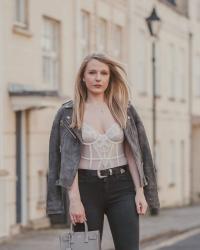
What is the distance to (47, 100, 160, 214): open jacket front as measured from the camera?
609 cm

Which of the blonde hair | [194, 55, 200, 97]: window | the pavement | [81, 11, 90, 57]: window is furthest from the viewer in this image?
[194, 55, 200, 97]: window

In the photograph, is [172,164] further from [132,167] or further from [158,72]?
[132,167]

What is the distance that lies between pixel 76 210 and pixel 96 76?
82cm

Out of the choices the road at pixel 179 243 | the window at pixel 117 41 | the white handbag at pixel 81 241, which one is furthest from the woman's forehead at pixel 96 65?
the window at pixel 117 41

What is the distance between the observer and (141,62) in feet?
91.9

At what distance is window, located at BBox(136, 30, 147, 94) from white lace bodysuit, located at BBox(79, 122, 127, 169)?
2120 cm

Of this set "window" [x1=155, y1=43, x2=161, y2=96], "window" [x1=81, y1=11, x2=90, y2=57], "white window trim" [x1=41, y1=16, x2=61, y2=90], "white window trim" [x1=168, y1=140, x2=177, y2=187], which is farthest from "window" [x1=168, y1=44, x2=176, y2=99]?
"white window trim" [x1=41, y1=16, x2=61, y2=90]

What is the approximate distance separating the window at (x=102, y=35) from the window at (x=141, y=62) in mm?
3258

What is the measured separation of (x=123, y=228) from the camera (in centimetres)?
615

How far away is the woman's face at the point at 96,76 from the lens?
20.5 feet

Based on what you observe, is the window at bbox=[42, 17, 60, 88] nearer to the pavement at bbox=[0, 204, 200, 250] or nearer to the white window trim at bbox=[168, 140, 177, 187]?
the pavement at bbox=[0, 204, 200, 250]

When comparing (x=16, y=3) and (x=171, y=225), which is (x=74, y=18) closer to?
(x=16, y=3)

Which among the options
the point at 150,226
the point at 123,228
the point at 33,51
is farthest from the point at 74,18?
the point at 123,228

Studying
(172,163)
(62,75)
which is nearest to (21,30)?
(62,75)
